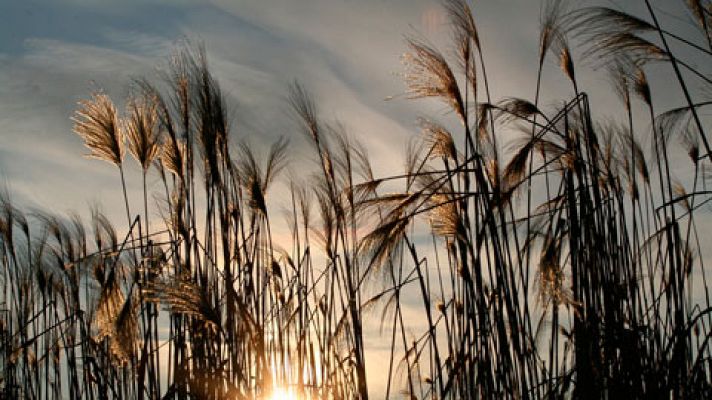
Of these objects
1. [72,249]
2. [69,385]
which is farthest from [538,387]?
[72,249]

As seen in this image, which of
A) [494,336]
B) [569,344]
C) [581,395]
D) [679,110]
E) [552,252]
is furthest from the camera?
[569,344]

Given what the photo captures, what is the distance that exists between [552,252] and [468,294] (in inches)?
16.7

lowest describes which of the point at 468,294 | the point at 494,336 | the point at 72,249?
the point at 494,336

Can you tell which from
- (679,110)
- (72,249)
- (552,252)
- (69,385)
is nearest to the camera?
(552,252)

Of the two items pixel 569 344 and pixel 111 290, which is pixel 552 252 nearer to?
pixel 569 344

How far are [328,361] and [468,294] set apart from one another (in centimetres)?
106

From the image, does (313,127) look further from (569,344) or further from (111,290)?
(569,344)

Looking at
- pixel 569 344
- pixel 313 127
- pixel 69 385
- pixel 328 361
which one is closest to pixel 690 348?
pixel 569 344

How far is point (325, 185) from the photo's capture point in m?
3.81

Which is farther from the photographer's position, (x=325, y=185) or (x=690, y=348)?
(x=325, y=185)

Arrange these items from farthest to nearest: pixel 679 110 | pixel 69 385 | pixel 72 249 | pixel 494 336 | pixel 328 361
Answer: pixel 72 249 < pixel 69 385 < pixel 328 361 < pixel 679 110 < pixel 494 336

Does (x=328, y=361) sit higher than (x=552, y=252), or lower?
lower

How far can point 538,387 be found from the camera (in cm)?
262

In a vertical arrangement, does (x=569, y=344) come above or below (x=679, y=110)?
below
